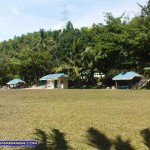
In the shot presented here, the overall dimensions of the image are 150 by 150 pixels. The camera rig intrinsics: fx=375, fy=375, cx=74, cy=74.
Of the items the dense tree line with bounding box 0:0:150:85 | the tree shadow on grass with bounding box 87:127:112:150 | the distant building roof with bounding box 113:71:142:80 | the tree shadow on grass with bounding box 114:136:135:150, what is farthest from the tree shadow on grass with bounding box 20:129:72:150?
the distant building roof with bounding box 113:71:142:80

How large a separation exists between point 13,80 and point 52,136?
62.8 m

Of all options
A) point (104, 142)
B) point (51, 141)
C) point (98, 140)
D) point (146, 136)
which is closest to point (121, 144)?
point (104, 142)

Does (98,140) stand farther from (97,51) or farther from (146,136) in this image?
(97,51)

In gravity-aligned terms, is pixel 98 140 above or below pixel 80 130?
below

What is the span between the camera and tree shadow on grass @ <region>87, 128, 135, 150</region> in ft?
33.4

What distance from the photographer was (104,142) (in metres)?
10.6

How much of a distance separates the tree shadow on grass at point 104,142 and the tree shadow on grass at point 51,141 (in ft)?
2.52

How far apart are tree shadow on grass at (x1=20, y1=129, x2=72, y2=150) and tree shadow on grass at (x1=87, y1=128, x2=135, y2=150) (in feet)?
2.52

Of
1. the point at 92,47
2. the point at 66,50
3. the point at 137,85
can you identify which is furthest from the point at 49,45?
the point at 137,85

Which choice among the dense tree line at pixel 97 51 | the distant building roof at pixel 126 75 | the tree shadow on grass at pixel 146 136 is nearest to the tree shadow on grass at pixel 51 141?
the tree shadow on grass at pixel 146 136

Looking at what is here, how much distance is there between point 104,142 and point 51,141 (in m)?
1.50

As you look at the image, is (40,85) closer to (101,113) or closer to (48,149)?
(101,113)

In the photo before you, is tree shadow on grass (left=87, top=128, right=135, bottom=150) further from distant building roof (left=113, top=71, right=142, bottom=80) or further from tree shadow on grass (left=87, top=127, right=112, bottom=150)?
distant building roof (left=113, top=71, right=142, bottom=80)

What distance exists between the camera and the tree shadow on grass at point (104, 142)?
1019 centimetres
